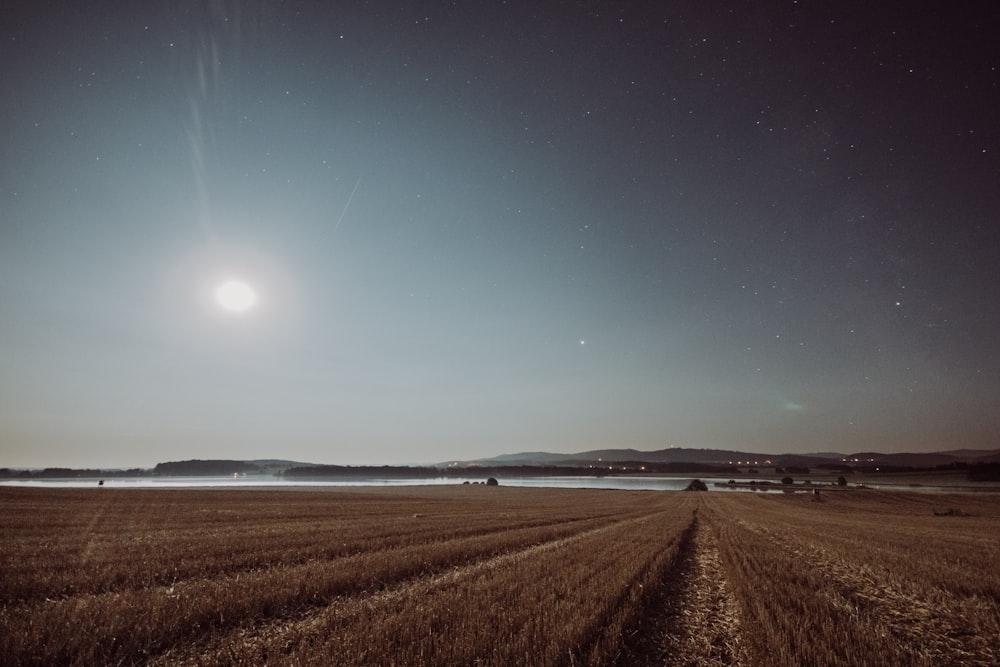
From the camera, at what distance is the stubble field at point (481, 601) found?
283 inches

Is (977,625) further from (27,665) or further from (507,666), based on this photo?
(27,665)

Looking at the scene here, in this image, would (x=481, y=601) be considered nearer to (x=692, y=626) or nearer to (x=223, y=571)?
(x=692, y=626)

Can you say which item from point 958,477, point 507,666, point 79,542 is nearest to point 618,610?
point 507,666

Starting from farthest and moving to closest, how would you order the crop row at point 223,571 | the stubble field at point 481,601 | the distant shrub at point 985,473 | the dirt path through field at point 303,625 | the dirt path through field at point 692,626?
the distant shrub at point 985,473 → the crop row at point 223,571 → the dirt path through field at point 692,626 → the stubble field at point 481,601 → the dirt path through field at point 303,625

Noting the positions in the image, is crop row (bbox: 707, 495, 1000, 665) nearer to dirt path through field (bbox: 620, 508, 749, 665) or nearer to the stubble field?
the stubble field

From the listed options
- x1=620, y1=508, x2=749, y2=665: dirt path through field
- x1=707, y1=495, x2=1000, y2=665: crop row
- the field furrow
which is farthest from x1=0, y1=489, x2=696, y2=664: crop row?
x1=707, y1=495, x2=1000, y2=665: crop row

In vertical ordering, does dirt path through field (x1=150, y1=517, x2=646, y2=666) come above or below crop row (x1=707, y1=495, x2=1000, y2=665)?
above

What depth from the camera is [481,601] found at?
31.8 ft

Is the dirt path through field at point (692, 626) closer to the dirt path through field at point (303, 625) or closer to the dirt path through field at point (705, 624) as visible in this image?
the dirt path through field at point (705, 624)

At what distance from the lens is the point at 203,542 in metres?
17.9

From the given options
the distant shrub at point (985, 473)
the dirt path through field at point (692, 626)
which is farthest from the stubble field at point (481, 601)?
the distant shrub at point (985, 473)

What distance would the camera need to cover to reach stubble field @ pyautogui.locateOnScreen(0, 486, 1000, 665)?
23.6 feet

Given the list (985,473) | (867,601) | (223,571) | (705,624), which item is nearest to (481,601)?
(705,624)

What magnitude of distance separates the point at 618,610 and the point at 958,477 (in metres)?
216
